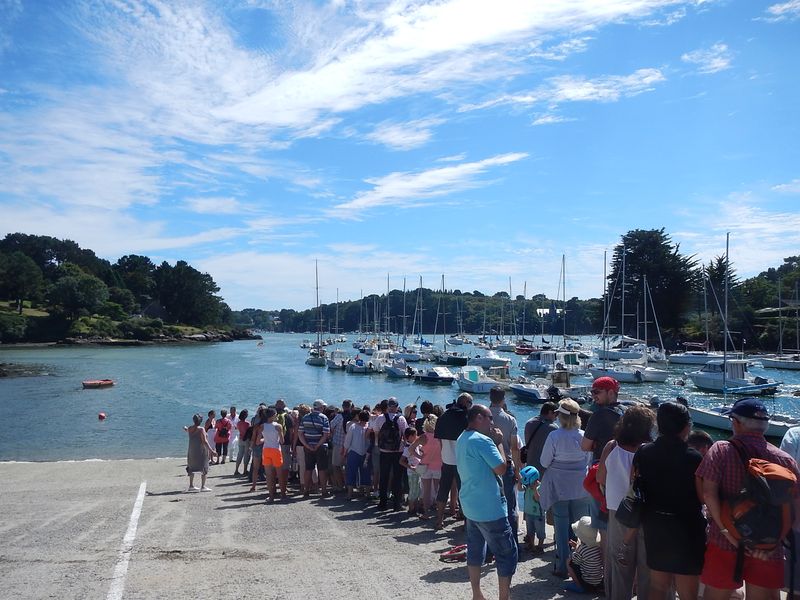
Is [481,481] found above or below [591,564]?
above

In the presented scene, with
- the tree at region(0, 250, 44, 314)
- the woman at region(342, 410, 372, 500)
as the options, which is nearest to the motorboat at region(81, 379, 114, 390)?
the woman at region(342, 410, 372, 500)

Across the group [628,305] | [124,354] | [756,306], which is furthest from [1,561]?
[756,306]

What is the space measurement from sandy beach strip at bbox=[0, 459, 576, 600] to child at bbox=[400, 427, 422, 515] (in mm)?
287

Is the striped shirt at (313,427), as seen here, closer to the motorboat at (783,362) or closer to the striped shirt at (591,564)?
the striped shirt at (591,564)

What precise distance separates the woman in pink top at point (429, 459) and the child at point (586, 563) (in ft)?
11.1

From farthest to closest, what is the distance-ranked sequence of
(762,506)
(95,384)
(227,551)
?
(95,384) < (227,551) < (762,506)

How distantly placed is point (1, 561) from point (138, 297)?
7136 inches

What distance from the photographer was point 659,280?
97.2 m

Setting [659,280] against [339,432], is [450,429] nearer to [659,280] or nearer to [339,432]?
[339,432]

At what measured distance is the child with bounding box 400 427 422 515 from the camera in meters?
10.6

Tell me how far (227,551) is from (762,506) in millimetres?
6875

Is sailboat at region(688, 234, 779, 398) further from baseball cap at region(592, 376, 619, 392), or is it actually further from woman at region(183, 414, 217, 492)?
baseball cap at region(592, 376, 619, 392)

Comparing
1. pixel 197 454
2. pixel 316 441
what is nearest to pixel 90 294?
pixel 197 454

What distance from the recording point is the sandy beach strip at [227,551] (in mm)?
7211
